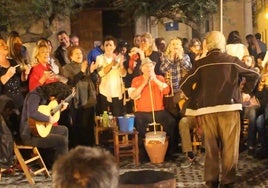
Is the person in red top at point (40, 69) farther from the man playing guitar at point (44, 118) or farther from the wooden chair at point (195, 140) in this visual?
the wooden chair at point (195, 140)

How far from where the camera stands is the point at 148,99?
28.4 feet

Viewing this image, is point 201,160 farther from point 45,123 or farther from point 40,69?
point 40,69

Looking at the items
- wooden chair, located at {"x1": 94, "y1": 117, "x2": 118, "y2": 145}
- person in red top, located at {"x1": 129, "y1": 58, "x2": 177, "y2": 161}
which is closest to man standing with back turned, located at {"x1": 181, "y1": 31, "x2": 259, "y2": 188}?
person in red top, located at {"x1": 129, "y1": 58, "x2": 177, "y2": 161}

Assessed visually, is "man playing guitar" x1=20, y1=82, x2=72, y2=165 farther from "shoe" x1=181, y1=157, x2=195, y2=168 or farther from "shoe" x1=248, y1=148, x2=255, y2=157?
"shoe" x1=248, y1=148, x2=255, y2=157

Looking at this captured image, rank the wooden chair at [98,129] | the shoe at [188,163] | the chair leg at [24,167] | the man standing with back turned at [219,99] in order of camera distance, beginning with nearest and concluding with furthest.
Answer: the man standing with back turned at [219,99], the chair leg at [24,167], the shoe at [188,163], the wooden chair at [98,129]

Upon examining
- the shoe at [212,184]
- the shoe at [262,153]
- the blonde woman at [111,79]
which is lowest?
the shoe at [212,184]

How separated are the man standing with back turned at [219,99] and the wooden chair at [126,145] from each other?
1.91 meters

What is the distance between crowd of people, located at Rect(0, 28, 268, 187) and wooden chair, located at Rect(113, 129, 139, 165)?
0.80 ft

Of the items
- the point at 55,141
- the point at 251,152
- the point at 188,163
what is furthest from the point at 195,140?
the point at 55,141

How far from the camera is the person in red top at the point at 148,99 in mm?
8562

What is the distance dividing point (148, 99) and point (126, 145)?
0.78 metres

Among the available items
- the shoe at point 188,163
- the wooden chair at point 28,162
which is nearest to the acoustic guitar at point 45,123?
the wooden chair at point 28,162

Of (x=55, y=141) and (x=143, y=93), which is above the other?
(x=143, y=93)

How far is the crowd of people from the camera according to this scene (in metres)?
6.49
